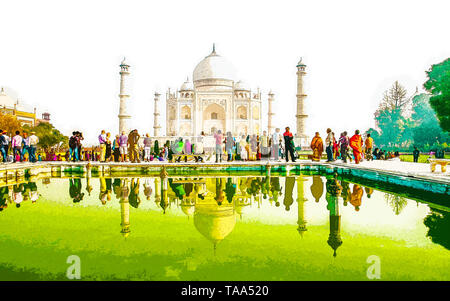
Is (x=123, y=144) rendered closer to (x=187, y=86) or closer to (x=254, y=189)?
(x=254, y=189)

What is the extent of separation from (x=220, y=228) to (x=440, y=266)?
192 cm

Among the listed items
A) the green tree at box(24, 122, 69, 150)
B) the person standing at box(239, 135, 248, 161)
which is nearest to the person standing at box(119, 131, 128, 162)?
the person standing at box(239, 135, 248, 161)

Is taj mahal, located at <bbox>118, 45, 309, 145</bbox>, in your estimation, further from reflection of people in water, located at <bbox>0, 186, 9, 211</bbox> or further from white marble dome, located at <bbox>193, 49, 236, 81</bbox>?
reflection of people in water, located at <bbox>0, 186, 9, 211</bbox>

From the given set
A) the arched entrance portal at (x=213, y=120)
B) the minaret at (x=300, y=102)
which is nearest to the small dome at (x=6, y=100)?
the arched entrance portal at (x=213, y=120)

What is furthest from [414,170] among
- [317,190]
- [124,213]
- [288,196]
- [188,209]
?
[124,213]

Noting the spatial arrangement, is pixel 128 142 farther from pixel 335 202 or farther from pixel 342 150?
pixel 335 202

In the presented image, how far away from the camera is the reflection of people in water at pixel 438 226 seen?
3.52 m

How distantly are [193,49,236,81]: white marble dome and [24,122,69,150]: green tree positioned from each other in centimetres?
1273

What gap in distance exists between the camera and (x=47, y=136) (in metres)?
28.8

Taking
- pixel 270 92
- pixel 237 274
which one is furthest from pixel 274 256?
pixel 270 92

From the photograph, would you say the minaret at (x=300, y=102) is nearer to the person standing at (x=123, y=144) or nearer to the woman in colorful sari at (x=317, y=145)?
the woman in colorful sari at (x=317, y=145)

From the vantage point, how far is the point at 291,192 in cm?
681

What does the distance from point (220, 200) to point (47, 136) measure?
26705 mm

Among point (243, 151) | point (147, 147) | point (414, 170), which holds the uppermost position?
point (147, 147)
